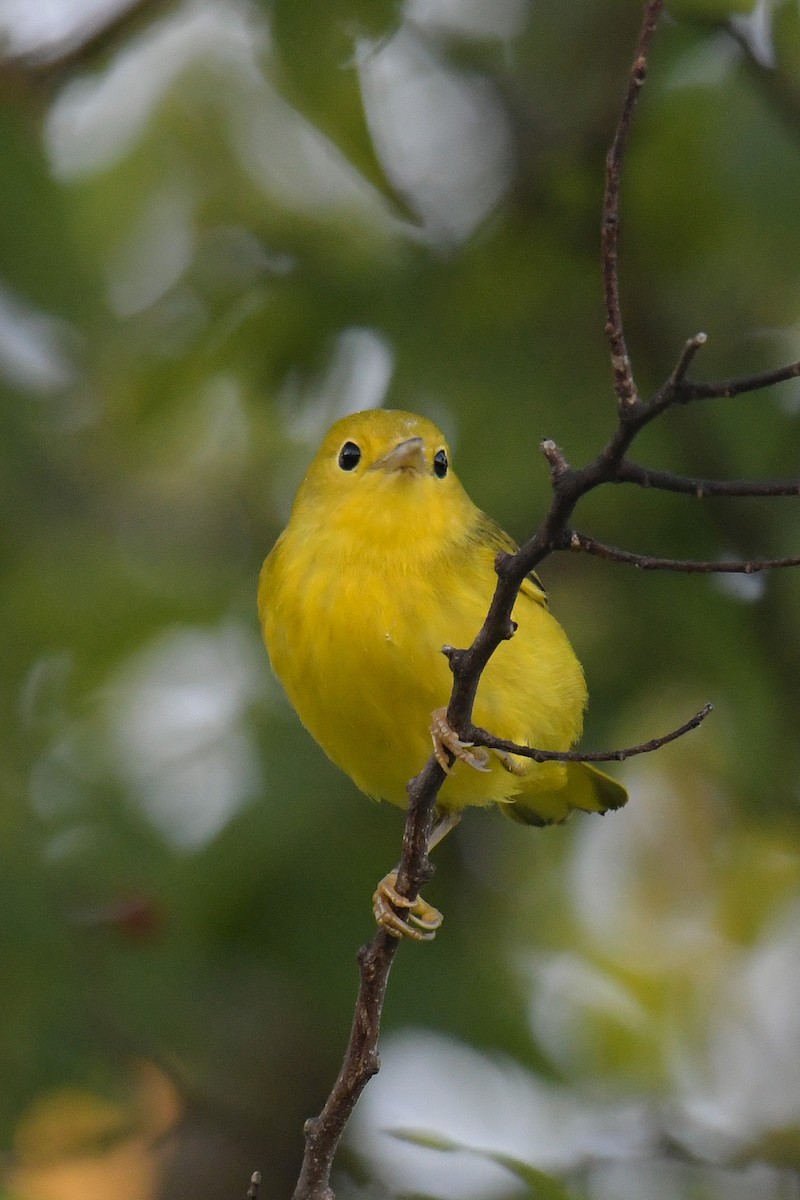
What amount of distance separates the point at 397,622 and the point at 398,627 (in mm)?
15

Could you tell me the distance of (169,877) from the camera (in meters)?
5.00

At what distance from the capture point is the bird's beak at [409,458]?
13.8 feet

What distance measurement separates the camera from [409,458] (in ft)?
13.9

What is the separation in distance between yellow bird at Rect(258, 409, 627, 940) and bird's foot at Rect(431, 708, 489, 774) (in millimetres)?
29

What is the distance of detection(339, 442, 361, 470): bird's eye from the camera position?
179 inches

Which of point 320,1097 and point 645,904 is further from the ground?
point 645,904

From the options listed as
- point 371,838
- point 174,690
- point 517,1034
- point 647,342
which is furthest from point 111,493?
point 517,1034

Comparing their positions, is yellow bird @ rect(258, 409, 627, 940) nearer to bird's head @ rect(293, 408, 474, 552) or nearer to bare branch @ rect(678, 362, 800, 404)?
bird's head @ rect(293, 408, 474, 552)

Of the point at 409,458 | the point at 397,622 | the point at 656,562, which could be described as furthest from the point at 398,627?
the point at 656,562

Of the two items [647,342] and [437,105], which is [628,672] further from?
[437,105]

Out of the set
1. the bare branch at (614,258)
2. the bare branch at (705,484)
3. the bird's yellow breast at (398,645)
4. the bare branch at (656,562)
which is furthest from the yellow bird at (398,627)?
the bare branch at (614,258)

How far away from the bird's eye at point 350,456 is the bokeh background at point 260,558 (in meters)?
0.41

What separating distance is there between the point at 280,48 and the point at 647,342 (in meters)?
1.79

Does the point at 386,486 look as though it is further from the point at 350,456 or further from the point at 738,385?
the point at 738,385
